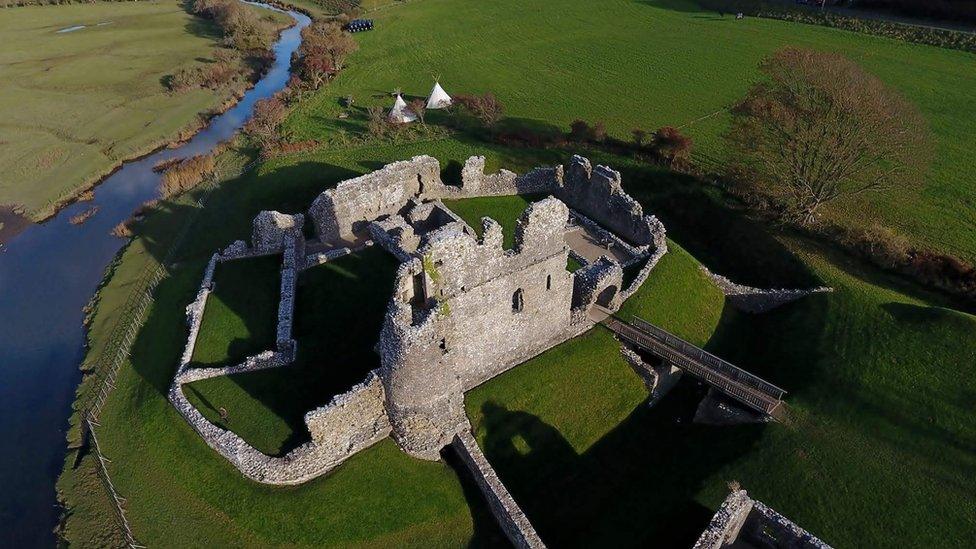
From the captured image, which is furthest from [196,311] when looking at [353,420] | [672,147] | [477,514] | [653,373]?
[672,147]

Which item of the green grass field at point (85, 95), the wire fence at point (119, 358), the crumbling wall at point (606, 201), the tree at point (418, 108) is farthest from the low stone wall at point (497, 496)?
the green grass field at point (85, 95)

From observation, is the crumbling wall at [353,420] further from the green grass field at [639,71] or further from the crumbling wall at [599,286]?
the green grass field at [639,71]

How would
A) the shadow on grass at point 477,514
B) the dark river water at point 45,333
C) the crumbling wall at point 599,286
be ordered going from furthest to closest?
the crumbling wall at point 599,286
the dark river water at point 45,333
the shadow on grass at point 477,514

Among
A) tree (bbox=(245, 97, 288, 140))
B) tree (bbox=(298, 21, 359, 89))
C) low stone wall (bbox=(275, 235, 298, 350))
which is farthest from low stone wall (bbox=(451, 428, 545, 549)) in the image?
tree (bbox=(298, 21, 359, 89))

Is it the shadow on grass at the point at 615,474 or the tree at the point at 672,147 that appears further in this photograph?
the tree at the point at 672,147

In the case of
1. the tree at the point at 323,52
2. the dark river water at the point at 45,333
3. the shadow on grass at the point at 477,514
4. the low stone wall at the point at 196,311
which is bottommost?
the dark river water at the point at 45,333

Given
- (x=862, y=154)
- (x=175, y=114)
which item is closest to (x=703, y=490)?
(x=862, y=154)
